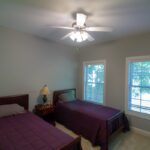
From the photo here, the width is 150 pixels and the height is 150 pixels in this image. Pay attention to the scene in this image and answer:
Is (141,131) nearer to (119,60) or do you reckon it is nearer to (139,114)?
(139,114)

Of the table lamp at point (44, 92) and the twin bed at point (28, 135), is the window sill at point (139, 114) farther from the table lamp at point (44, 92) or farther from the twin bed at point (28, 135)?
the table lamp at point (44, 92)

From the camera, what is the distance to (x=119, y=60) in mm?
3457

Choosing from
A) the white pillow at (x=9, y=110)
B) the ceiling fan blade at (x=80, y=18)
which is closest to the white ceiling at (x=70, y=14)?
the ceiling fan blade at (x=80, y=18)

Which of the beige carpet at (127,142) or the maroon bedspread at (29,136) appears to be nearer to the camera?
the maroon bedspread at (29,136)

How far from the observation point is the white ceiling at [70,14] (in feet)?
5.90

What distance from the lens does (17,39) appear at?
9.86ft

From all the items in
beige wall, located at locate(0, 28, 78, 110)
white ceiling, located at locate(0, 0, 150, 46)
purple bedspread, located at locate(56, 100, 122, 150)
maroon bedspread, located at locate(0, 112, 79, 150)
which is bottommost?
purple bedspread, located at locate(56, 100, 122, 150)

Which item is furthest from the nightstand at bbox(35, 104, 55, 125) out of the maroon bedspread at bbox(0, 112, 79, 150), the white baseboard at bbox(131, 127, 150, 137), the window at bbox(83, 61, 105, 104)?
the white baseboard at bbox(131, 127, 150, 137)

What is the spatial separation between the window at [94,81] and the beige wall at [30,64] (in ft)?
2.35

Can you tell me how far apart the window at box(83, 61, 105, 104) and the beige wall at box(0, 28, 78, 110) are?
72cm

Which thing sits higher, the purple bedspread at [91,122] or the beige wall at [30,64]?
the beige wall at [30,64]

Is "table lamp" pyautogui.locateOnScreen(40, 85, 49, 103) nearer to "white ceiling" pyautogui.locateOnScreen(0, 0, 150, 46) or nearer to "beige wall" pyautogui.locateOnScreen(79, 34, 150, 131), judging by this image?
"white ceiling" pyautogui.locateOnScreen(0, 0, 150, 46)

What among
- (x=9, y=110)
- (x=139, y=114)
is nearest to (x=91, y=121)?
(x=139, y=114)

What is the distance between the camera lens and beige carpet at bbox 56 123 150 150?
7.93ft
